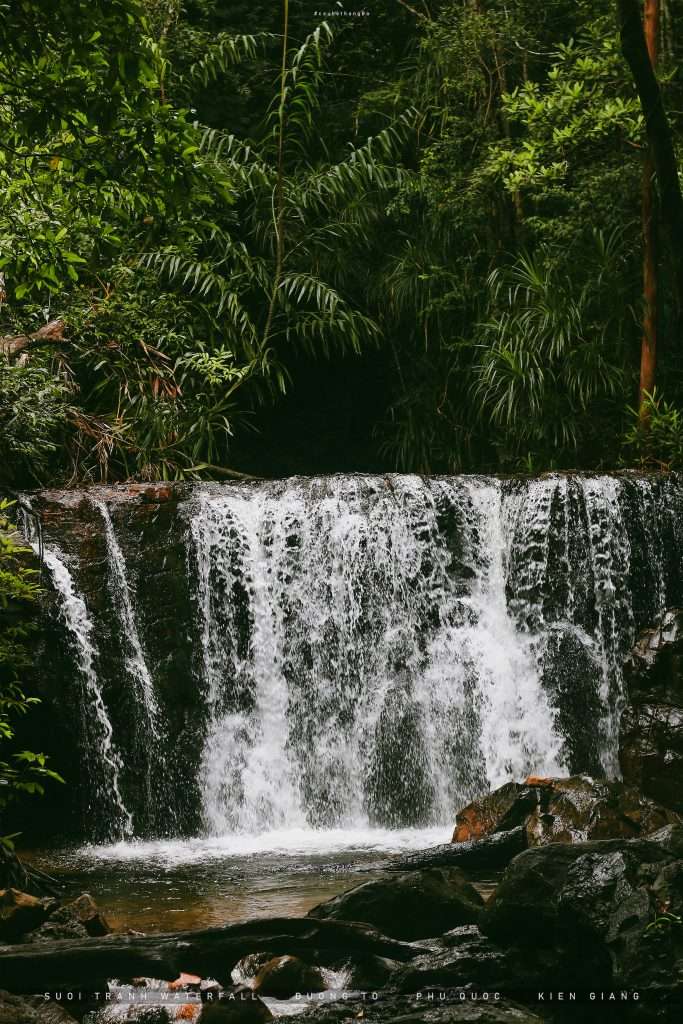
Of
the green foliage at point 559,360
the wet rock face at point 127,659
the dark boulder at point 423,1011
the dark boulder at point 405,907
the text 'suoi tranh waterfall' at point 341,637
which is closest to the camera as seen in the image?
the dark boulder at point 423,1011

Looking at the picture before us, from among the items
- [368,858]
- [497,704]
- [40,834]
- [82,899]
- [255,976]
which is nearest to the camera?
[255,976]

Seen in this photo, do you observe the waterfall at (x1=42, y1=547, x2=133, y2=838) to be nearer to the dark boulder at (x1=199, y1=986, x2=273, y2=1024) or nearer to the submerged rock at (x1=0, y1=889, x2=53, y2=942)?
the submerged rock at (x1=0, y1=889, x2=53, y2=942)

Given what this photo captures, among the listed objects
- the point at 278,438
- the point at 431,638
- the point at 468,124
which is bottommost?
the point at 431,638

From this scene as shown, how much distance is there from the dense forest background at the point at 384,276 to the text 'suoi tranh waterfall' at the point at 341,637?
55.5 inches

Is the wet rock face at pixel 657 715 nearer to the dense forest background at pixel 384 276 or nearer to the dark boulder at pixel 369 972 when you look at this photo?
the dense forest background at pixel 384 276

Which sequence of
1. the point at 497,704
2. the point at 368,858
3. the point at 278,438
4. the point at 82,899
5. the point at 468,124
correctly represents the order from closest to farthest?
the point at 82,899
the point at 368,858
the point at 497,704
the point at 468,124
the point at 278,438

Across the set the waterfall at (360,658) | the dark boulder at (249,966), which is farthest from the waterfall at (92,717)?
the dark boulder at (249,966)

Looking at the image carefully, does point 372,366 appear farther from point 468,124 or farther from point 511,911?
point 511,911

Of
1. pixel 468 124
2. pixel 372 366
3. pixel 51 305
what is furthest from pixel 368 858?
pixel 468 124

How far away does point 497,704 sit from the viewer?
918 centimetres

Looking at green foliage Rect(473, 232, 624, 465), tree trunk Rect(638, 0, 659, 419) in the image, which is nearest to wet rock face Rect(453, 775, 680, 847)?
tree trunk Rect(638, 0, 659, 419)

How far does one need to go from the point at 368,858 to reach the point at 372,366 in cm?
792

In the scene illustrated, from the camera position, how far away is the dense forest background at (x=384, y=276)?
10.9 m

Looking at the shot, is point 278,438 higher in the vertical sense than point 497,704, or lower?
higher
